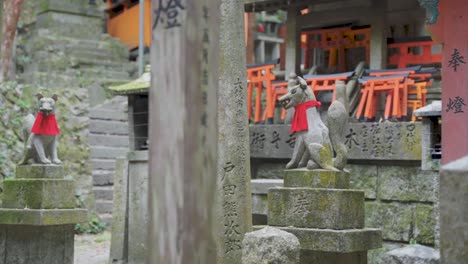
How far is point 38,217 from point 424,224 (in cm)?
581

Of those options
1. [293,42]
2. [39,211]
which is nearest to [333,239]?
[39,211]

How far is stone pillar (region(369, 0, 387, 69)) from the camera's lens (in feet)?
47.8

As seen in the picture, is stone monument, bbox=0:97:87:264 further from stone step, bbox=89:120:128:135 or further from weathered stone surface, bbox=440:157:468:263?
stone step, bbox=89:120:128:135

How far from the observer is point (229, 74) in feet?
28.2

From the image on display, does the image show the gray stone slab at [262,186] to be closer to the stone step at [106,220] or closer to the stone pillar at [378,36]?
the stone pillar at [378,36]

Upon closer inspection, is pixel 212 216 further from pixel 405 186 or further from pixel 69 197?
pixel 405 186

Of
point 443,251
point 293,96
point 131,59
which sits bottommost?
point 443,251

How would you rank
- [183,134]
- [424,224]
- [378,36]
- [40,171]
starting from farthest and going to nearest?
[378,36], [424,224], [40,171], [183,134]

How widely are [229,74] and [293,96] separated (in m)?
0.80

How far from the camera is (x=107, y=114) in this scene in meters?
18.5

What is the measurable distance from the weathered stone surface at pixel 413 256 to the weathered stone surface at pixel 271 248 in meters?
3.68

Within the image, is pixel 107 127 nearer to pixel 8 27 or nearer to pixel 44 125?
pixel 8 27

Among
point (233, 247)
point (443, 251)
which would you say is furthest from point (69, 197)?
point (443, 251)

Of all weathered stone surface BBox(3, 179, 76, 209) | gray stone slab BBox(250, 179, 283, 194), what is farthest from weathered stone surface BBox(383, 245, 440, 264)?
weathered stone surface BBox(3, 179, 76, 209)
